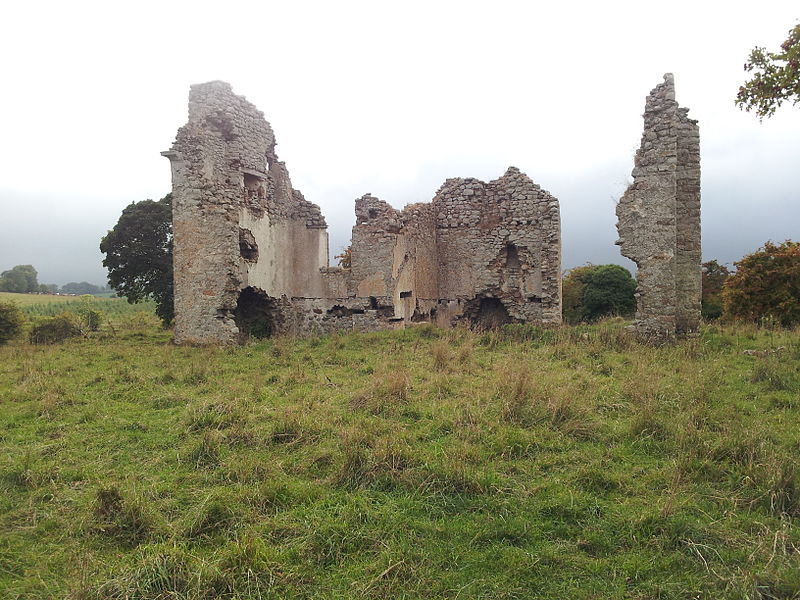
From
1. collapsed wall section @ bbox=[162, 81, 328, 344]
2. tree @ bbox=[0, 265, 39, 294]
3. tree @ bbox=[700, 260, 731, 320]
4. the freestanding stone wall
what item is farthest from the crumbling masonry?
tree @ bbox=[0, 265, 39, 294]

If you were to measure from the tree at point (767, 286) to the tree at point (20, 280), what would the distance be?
60686 millimetres

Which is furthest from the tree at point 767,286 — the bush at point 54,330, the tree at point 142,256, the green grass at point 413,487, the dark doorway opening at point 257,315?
the bush at point 54,330

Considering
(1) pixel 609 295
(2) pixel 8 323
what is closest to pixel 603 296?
(1) pixel 609 295

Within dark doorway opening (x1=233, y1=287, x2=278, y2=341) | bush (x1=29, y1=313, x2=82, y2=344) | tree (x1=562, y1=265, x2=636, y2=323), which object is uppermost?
tree (x1=562, y1=265, x2=636, y2=323)

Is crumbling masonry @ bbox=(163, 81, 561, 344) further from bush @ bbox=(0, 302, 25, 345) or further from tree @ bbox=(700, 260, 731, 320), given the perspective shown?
tree @ bbox=(700, 260, 731, 320)

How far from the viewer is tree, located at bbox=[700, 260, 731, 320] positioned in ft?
74.6

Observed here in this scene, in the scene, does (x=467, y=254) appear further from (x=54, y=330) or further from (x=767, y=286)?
(x=54, y=330)

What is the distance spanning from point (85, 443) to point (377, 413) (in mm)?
3170

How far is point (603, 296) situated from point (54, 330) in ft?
67.0

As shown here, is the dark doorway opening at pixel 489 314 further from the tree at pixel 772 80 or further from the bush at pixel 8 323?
the bush at pixel 8 323

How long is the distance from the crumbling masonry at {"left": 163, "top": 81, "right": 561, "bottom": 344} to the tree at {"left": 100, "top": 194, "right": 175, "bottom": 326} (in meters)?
7.59

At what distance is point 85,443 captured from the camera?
20.1ft

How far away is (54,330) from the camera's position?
18.0 metres

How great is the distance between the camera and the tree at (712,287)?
22747 mm
